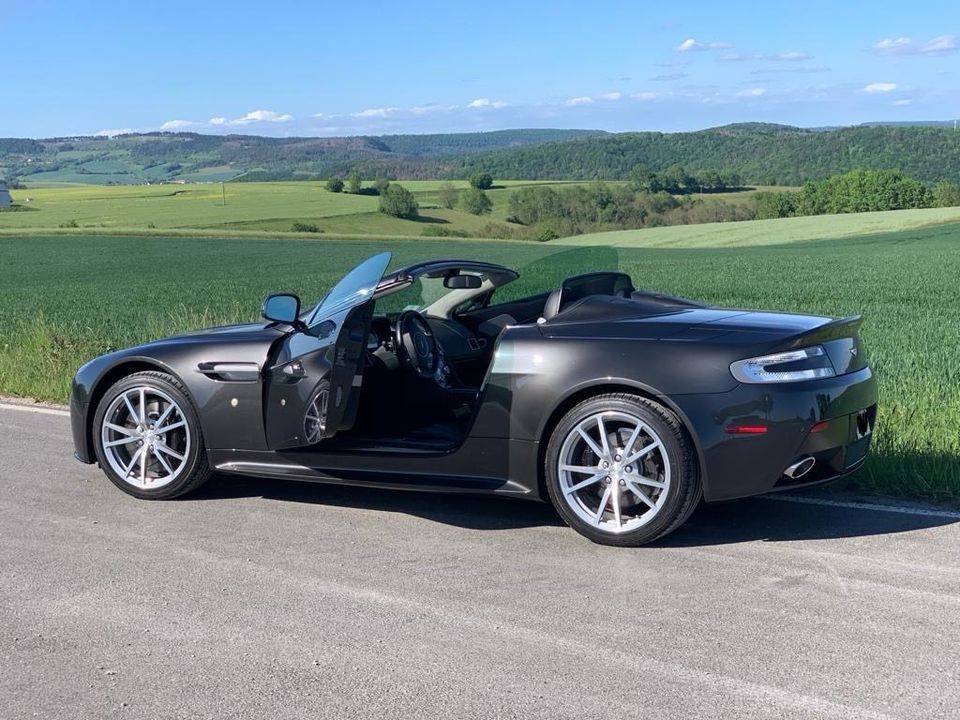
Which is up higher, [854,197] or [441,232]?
[854,197]

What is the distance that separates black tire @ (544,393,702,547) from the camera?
4.59m

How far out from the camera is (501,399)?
4.98 metres

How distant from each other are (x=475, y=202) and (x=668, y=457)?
290ft

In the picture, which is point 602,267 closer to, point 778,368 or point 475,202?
point 778,368

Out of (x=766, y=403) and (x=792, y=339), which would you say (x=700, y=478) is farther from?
(x=792, y=339)

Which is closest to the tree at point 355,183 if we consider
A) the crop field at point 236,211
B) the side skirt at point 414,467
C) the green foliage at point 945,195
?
the crop field at point 236,211

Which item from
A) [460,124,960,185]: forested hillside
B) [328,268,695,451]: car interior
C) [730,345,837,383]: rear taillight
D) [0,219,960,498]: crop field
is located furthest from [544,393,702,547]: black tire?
[460,124,960,185]: forested hillside

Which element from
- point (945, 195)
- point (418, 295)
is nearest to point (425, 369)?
point (418, 295)

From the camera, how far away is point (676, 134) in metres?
137

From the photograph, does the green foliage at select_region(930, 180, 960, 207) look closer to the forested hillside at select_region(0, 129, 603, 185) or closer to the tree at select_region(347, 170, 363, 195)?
the tree at select_region(347, 170, 363, 195)

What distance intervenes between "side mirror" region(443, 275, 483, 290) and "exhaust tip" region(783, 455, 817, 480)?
7.68ft

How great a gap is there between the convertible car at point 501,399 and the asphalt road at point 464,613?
0.28 m

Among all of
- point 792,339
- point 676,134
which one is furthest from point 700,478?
point 676,134

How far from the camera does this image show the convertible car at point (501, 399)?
458 cm
